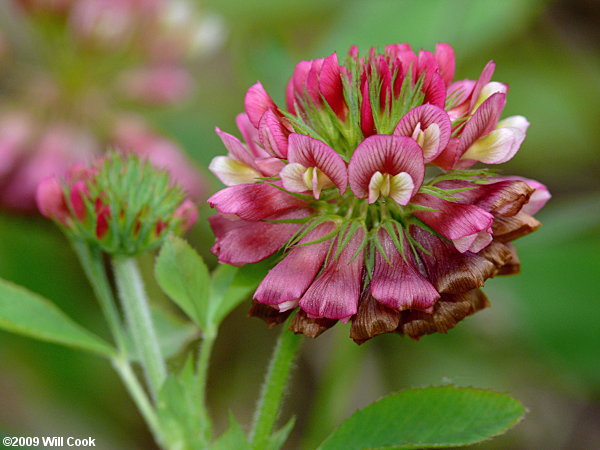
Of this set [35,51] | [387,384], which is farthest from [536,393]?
[35,51]

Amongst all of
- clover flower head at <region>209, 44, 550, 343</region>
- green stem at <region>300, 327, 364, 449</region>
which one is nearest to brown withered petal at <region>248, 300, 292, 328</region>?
clover flower head at <region>209, 44, 550, 343</region>

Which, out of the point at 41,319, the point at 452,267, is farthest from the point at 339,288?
the point at 41,319

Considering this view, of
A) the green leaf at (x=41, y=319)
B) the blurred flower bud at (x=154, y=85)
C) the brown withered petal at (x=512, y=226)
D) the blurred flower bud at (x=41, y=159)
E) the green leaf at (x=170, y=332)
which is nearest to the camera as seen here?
the brown withered petal at (x=512, y=226)

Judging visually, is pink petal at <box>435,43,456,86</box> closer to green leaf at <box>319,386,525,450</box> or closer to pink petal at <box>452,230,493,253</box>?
pink petal at <box>452,230,493,253</box>

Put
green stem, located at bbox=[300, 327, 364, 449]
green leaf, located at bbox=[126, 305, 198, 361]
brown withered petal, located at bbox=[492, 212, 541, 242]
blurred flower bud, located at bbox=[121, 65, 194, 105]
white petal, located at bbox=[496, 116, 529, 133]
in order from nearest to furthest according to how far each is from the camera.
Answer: brown withered petal, located at bbox=[492, 212, 541, 242], white petal, located at bbox=[496, 116, 529, 133], green leaf, located at bbox=[126, 305, 198, 361], green stem, located at bbox=[300, 327, 364, 449], blurred flower bud, located at bbox=[121, 65, 194, 105]

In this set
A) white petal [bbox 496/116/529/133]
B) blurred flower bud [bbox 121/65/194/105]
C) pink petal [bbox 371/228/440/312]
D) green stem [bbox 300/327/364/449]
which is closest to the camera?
pink petal [bbox 371/228/440/312]

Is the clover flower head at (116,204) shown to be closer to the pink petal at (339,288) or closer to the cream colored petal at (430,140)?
the pink petal at (339,288)

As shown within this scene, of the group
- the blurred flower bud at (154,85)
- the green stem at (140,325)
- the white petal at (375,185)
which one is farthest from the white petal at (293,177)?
the blurred flower bud at (154,85)

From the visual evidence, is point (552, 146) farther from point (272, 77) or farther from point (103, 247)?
point (103, 247)
